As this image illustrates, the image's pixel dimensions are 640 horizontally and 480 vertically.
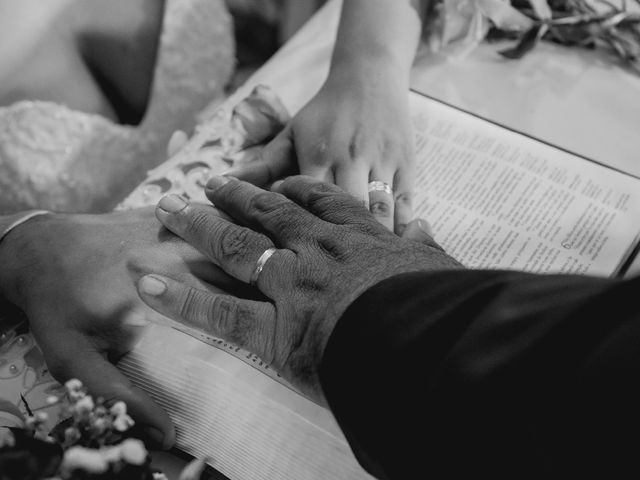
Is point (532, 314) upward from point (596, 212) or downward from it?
upward

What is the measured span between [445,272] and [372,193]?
0.98 feet

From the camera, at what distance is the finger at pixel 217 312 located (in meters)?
0.56

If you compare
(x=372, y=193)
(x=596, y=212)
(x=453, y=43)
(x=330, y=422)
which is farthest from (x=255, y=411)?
(x=453, y=43)

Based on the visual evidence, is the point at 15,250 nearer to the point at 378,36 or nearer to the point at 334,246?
the point at 334,246

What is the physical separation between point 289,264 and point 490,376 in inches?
9.5

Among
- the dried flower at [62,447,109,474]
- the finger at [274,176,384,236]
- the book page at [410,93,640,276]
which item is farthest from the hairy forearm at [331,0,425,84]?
the dried flower at [62,447,109,474]

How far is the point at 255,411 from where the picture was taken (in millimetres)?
602

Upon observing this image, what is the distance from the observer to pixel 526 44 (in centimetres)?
99

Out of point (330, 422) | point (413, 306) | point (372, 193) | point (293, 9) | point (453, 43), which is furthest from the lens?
point (293, 9)

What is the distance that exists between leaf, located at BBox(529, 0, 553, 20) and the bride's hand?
667 mm

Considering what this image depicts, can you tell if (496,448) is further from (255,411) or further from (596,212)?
(596,212)

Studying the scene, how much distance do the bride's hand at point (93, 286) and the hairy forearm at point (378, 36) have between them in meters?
0.37

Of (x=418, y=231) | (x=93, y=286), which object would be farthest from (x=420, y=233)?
(x=93, y=286)

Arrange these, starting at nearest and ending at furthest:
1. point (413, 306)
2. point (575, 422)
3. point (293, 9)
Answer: point (575, 422) < point (413, 306) < point (293, 9)
